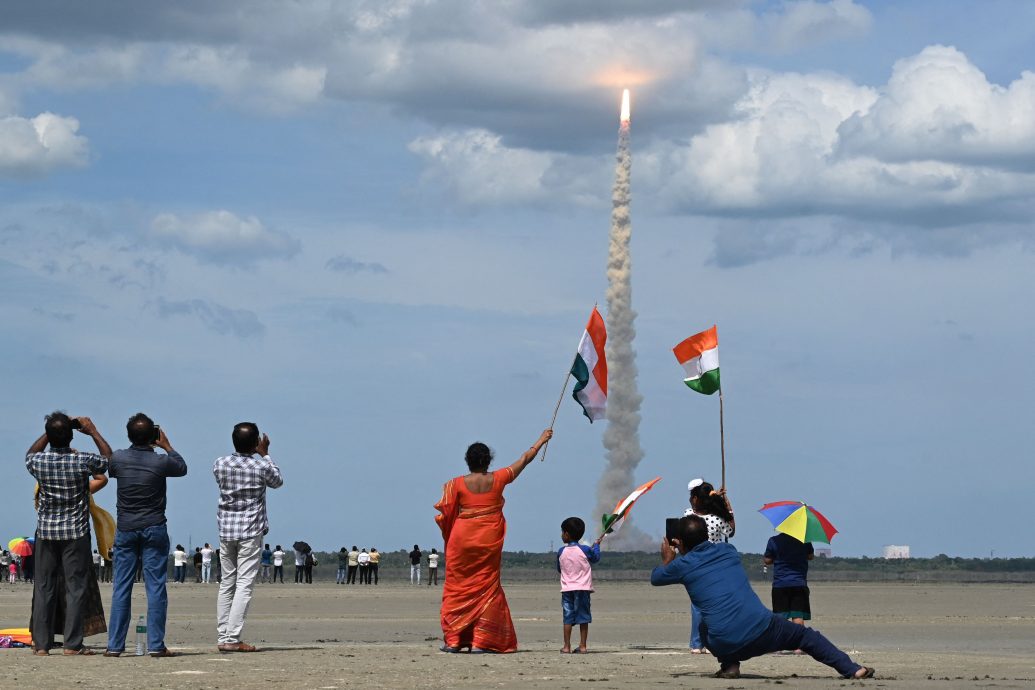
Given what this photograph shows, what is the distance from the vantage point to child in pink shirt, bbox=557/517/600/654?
54.7ft

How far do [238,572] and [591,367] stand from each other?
5603 millimetres

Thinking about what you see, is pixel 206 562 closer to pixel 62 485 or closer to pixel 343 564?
pixel 343 564

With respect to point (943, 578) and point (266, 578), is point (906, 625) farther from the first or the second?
point (943, 578)

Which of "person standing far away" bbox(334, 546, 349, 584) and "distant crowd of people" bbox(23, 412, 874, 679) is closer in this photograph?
"distant crowd of people" bbox(23, 412, 874, 679)

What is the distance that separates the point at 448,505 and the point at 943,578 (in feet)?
223

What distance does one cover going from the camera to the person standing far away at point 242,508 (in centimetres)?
1518

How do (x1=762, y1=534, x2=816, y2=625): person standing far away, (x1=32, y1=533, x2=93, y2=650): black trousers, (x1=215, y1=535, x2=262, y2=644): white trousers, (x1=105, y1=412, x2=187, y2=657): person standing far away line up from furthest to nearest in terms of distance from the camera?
1. (x1=762, y1=534, x2=816, y2=625): person standing far away
2. (x1=215, y1=535, x2=262, y2=644): white trousers
3. (x1=32, y1=533, x2=93, y2=650): black trousers
4. (x1=105, y1=412, x2=187, y2=657): person standing far away

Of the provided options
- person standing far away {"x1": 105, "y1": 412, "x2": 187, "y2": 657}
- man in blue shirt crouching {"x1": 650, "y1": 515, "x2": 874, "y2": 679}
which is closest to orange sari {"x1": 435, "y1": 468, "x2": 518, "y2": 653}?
person standing far away {"x1": 105, "y1": 412, "x2": 187, "y2": 657}

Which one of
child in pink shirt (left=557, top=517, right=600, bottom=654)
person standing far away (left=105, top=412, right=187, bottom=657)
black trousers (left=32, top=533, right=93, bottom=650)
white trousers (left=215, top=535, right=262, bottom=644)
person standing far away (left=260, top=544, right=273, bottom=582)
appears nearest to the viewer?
person standing far away (left=105, top=412, right=187, bottom=657)

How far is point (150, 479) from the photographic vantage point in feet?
48.2

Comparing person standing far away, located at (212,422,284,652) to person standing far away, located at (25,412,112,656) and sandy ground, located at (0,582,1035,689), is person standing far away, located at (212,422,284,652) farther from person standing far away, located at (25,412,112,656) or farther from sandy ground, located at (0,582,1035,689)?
person standing far away, located at (25,412,112,656)

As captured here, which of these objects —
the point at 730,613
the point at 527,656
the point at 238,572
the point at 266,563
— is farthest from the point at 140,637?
the point at 266,563

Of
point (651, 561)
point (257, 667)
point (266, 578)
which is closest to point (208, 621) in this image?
point (257, 667)

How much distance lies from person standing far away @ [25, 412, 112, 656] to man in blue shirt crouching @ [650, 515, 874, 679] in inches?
200
